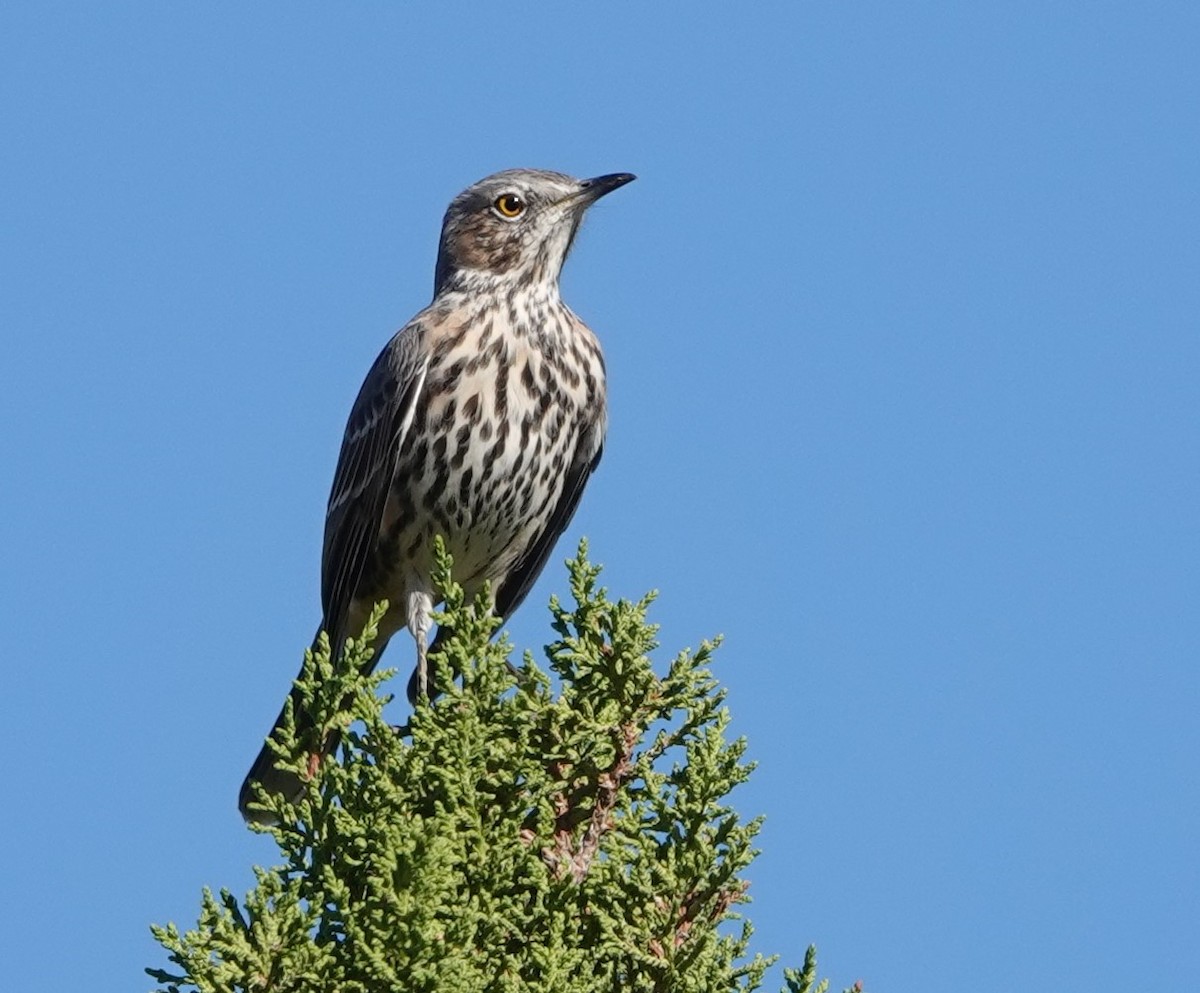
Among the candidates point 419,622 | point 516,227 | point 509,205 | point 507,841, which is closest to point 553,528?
point 419,622

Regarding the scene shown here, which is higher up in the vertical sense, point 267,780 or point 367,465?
point 367,465

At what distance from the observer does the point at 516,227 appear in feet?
26.0

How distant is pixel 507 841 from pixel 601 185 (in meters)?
4.28

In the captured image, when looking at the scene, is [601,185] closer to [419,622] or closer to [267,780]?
[419,622]

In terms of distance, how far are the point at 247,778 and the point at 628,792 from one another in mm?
2852

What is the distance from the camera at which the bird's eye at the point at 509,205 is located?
8023 mm

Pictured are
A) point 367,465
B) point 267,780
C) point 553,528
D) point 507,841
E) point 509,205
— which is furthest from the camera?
point 509,205

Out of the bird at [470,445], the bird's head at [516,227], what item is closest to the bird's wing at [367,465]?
the bird at [470,445]

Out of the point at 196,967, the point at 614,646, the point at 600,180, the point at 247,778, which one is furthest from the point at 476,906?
the point at 600,180

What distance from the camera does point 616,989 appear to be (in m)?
4.12

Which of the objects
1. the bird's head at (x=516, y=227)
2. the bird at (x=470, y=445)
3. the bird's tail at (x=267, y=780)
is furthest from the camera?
the bird's head at (x=516, y=227)

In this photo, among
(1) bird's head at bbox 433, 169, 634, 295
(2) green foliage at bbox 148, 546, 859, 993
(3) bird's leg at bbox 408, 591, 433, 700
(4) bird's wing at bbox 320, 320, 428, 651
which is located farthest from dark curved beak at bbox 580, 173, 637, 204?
(2) green foliage at bbox 148, 546, 859, 993

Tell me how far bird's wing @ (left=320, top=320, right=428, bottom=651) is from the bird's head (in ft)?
1.56

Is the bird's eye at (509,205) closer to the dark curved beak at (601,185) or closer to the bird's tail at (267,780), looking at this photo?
the dark curved beak at (601,185)
